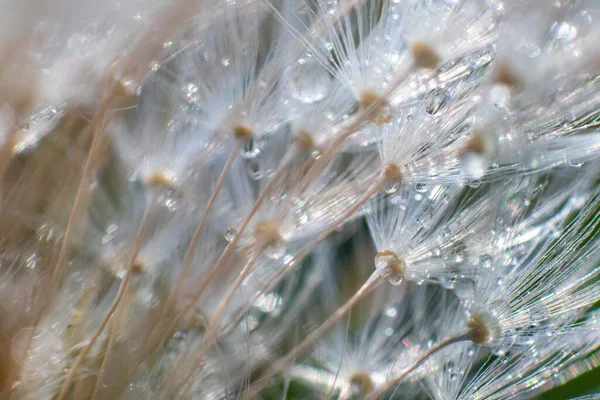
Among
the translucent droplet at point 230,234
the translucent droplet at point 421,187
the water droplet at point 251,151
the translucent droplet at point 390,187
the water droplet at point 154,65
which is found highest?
the water droplet at point 154,65

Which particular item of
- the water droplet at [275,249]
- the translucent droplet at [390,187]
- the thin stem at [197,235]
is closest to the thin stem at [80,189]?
the thin stem at [197,235]

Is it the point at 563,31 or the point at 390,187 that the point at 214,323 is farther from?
the point at 563,31

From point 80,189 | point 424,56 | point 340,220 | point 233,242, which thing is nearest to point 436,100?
point 424,56

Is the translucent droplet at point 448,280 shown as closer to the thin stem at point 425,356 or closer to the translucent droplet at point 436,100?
the thin stem at point 425,356

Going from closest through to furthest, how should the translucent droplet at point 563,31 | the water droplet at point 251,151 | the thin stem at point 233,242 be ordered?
the translucent droplet at point 563,31
the thin stem at point 233,242
the water droplet at point 251,151

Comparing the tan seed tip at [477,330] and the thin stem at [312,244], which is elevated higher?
the thin stem at [312,244]

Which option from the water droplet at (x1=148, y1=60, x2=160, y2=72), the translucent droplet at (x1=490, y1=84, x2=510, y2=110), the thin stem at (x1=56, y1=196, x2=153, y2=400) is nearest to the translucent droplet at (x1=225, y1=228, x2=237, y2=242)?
the thin stem at (x1=56, y1=196, x2=153, y2=400)

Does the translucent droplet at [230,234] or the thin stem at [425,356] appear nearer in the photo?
the thin stem at [425,356]
